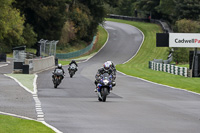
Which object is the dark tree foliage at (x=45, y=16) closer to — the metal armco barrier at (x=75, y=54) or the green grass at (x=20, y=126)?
the metal armco barrier at (x=75, y=54)

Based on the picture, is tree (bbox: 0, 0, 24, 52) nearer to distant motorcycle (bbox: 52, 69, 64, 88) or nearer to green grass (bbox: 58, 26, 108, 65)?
green grass (bbox: 58, 26, 108, 65)

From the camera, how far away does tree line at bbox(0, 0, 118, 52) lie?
68.6m

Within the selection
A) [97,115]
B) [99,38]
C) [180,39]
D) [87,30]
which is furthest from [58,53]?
[97,115]

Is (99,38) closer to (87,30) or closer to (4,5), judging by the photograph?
(87,30)

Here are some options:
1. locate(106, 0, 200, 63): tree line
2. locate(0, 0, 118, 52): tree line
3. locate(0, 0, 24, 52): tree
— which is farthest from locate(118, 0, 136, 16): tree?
locate(0, 0, 24, 52): tree

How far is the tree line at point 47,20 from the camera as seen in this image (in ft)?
225

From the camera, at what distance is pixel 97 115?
15414 millimetres

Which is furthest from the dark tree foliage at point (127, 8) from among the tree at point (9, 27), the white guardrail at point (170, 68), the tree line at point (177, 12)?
the white guardrail at point (170, 68)

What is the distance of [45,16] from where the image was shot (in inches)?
3140

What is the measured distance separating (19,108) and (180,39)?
115 ft

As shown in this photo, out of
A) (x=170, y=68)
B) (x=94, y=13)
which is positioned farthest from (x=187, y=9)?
(x=170, y=68)

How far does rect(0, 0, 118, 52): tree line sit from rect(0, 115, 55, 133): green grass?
167ft

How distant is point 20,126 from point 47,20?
70470 millimetres

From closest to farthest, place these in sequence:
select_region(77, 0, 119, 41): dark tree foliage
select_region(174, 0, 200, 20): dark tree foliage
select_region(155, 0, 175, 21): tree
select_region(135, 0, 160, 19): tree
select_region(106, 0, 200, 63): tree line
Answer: select_region(77, 0, 119, 41): dark tree foliage
select_region(106, 0, 200, 63): tree line
select_region(174, 0, 200, 20): dark tree foliage
select_region(155, 0, 175, 21): tree
select_region(135, 0, 160, 19): tree
